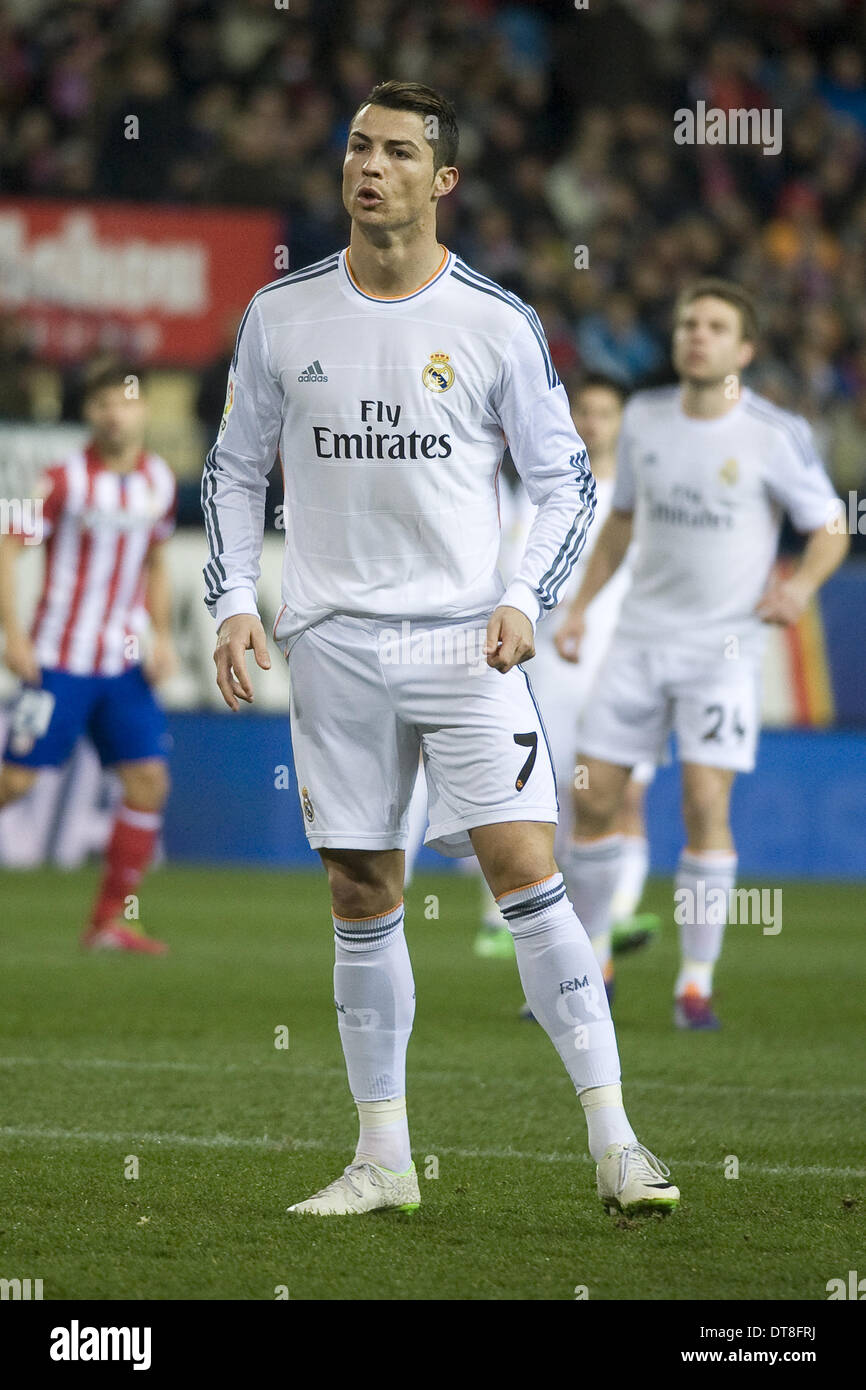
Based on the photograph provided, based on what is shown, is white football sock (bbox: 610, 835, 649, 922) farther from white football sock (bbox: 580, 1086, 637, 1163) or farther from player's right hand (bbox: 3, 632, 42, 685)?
white football sock (bbox: 580, 1086, 637, 1163)

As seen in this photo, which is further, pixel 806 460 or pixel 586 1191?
pixel 806 460

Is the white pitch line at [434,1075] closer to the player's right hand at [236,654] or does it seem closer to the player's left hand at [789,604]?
the player's left hand at [789,604]

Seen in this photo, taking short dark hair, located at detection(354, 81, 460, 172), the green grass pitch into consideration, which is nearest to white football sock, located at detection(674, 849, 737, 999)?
the green grass pitch

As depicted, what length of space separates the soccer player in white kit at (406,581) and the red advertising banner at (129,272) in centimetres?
991

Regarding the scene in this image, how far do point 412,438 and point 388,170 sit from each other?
1.64 feet

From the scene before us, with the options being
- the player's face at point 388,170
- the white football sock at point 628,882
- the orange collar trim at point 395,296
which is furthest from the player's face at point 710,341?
the player's face at point 388,170

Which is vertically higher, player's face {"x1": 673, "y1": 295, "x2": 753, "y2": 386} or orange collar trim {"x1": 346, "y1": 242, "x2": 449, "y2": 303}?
player's face {"x1": 673, "y1": 295, "x2": 753, "y2": 386}

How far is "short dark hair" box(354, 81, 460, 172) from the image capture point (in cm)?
397

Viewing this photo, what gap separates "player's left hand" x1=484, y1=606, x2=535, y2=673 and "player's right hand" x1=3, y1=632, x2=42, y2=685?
15.5 ft

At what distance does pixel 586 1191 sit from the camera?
4.29 meters

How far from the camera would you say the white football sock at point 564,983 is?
155 inches

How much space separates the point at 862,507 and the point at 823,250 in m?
4.42
